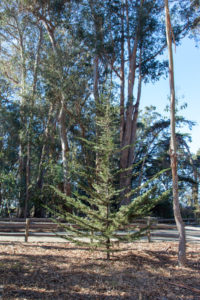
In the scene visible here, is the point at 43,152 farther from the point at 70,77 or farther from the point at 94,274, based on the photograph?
the point at 94,274

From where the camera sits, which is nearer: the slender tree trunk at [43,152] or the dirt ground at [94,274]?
the dirt ground at [94,274]

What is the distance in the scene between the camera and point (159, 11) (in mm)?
19422

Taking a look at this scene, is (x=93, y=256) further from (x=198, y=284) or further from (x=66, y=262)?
(x=198, y=284)

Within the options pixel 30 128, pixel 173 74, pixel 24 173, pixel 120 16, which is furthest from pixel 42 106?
pixel 173 74

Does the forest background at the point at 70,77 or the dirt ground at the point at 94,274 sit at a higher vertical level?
the forest background at the point at 70,77

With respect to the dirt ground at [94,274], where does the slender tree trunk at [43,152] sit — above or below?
above

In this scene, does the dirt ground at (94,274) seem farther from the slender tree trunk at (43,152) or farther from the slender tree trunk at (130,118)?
the slender tree trunk at (43,152)

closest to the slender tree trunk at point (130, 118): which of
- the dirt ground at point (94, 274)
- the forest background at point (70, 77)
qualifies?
the forest background at point (70, 77)

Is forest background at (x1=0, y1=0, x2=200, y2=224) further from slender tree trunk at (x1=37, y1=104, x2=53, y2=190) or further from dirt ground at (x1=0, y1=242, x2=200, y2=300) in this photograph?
dirt ground at (x1=0, y1=242, x2=200, y2=300)

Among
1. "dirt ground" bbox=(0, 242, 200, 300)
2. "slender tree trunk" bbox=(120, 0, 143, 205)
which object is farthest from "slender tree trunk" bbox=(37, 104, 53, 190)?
"dirt ground" bbox=(0, 242, 200, 300)

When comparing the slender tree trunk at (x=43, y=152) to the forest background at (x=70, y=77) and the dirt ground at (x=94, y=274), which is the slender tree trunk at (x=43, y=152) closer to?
the forest background at (x=70, y=77)

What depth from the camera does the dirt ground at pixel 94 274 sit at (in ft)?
18.4

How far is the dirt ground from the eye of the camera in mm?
5602

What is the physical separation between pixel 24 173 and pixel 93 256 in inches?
597
